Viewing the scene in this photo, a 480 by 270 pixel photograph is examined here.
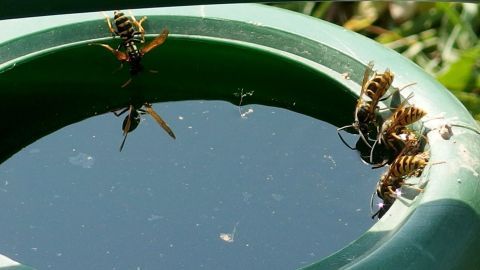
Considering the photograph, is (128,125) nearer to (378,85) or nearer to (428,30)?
(378,85)

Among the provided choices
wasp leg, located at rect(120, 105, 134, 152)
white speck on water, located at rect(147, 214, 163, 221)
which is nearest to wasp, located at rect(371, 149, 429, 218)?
white speck on water, located at rect(147, 214, 163, 221)

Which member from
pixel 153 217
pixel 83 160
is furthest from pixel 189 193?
pixel 83 160

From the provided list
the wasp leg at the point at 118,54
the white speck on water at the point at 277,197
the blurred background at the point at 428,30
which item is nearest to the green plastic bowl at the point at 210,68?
the wasp leg at the point at 118,54

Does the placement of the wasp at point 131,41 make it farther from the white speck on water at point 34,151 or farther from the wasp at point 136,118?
the white speck on water at point 34,151

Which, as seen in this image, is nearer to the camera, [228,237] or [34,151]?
[228,237]

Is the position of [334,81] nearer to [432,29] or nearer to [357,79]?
[357,79]

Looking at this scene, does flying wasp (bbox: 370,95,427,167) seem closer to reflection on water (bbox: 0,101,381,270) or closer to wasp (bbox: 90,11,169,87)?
reflection on water (bbox: 0,101,381,270)
